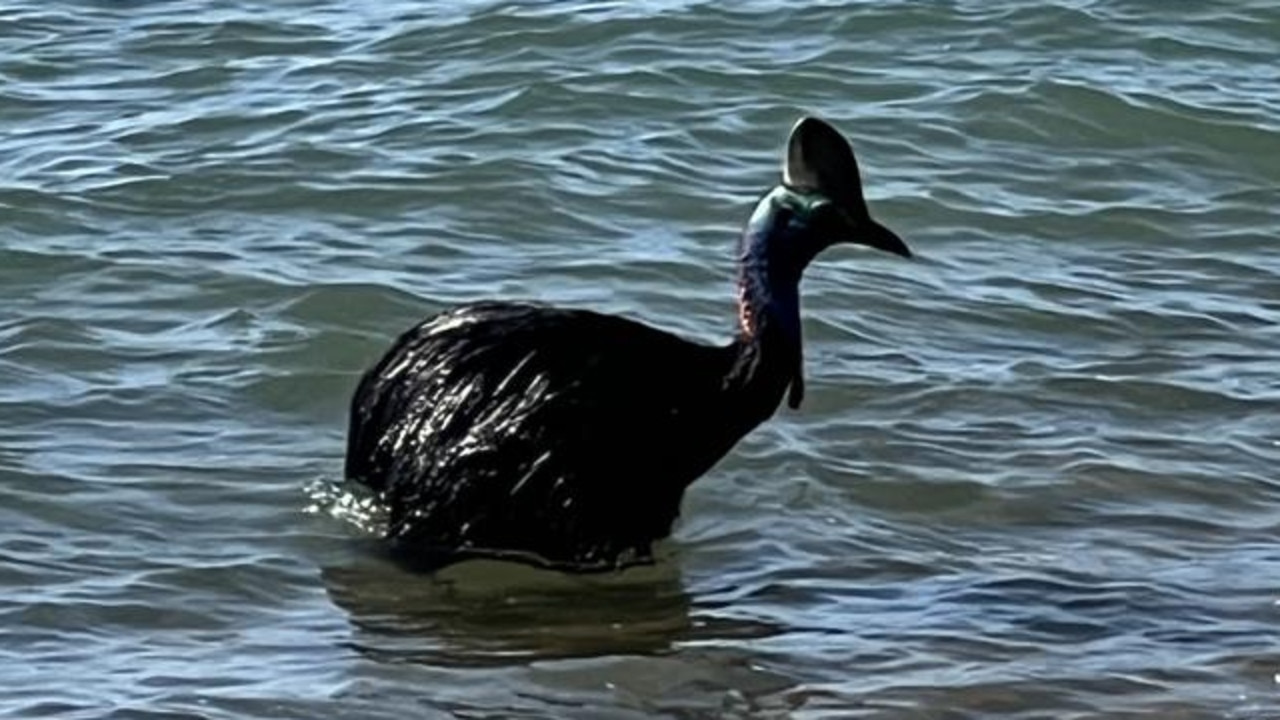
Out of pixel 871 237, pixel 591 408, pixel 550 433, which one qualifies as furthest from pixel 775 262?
pixel 550 433

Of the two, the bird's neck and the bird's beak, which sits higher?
the bird's beak

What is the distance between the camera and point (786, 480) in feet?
31.0

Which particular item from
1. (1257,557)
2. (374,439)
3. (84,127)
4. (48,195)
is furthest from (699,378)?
(84,127)

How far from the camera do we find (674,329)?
10.9 metres

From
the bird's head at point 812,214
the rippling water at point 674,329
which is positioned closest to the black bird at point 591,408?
the bird's head at point 812,214

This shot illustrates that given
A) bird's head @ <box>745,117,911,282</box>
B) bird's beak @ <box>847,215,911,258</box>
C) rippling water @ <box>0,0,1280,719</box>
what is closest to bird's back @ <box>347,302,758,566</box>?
rippling water @ <box>0,0,1280,719</box>

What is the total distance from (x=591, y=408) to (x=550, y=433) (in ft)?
0.41

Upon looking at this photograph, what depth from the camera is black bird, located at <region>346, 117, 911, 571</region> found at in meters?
8.36

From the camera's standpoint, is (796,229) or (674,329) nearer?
(796,229)

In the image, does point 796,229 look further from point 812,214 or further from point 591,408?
point 591,408

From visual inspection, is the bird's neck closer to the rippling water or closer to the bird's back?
the bird's back

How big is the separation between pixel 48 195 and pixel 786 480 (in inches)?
157

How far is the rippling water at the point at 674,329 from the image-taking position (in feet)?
25.4

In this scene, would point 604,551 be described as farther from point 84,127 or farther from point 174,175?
point 84,127
